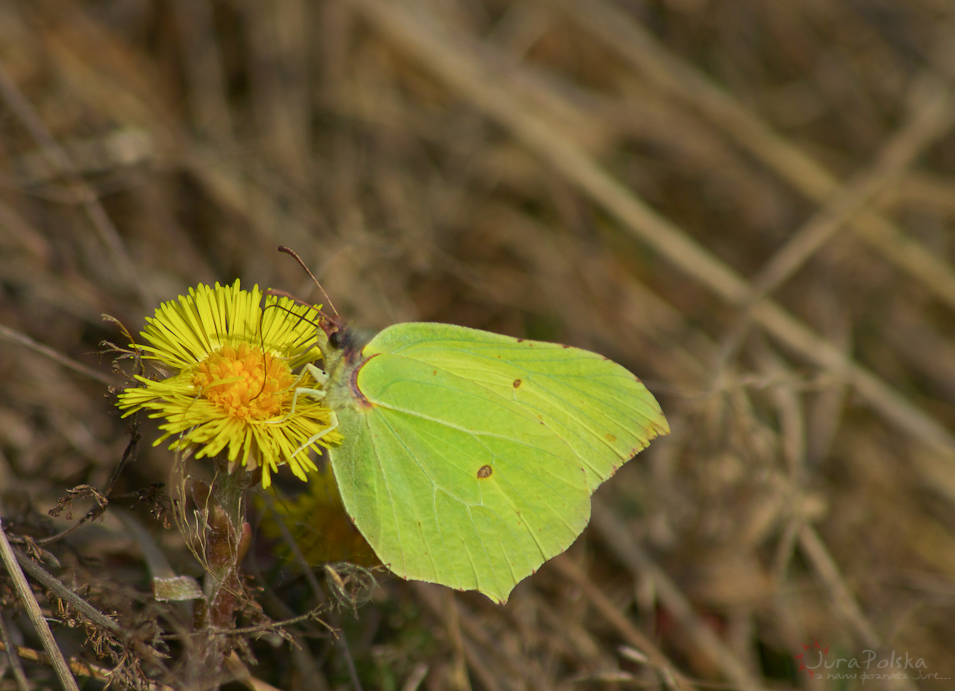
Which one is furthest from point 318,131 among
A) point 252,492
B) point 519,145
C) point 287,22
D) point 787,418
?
point 787,418

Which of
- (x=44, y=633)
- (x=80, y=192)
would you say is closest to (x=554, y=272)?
(x=80, y=192)

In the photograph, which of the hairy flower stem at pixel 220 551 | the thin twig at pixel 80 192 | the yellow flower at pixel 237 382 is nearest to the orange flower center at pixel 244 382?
the yellow flower at pixel 237 382

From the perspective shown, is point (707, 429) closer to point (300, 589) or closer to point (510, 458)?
point (510, 458)

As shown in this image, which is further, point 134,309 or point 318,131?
point 318,131

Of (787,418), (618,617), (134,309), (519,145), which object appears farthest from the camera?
(519,145)

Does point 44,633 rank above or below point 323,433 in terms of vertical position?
below

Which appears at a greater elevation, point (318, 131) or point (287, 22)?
point (287, 22)

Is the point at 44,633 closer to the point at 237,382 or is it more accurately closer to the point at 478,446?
the point at 237,382

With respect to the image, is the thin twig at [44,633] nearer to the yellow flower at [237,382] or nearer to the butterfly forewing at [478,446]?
the yellow flower at [237,382]
